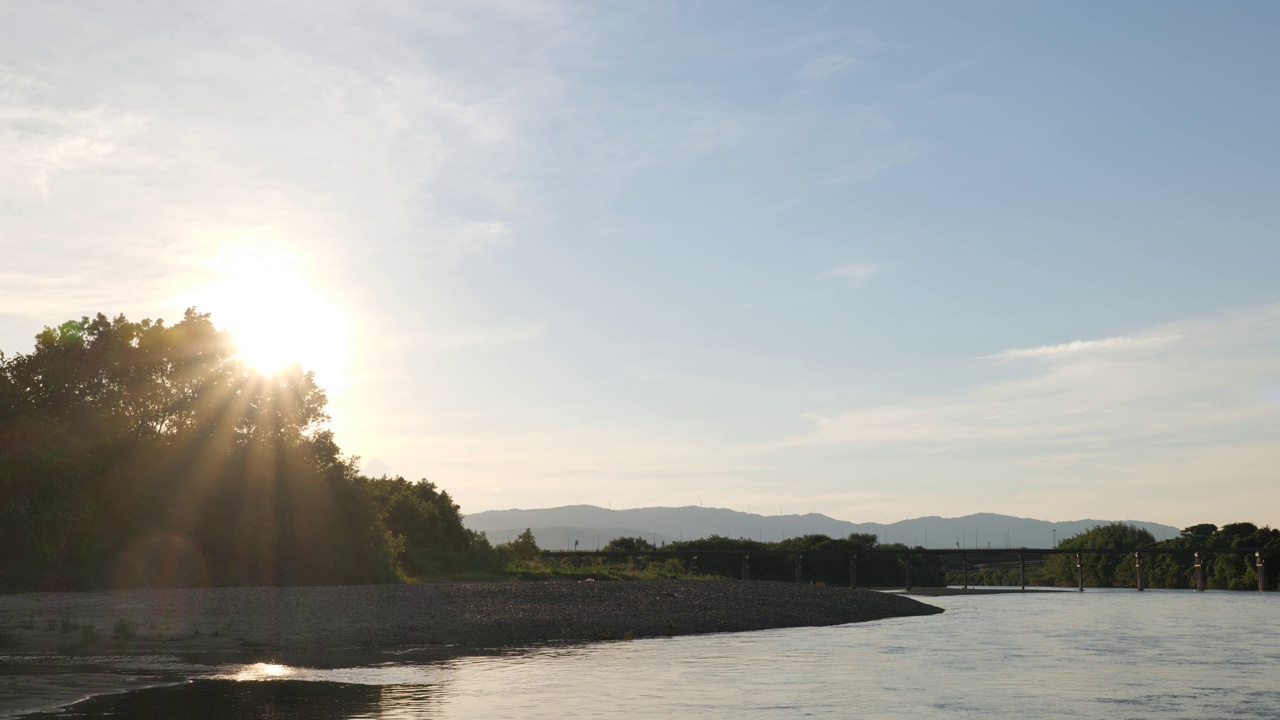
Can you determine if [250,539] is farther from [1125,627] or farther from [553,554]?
[553,554]

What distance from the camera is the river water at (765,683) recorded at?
71.1 ft

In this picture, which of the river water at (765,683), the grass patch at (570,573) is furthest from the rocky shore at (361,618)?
the grass patch at (570,573)

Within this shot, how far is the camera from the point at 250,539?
52000mm

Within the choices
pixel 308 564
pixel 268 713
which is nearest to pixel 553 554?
pixel 308 564

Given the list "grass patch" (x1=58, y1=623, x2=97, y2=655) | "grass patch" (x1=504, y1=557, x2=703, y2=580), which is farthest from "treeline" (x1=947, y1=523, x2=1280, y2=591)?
"grass patch" (x1=58, y1=623, x2=97, y2=655)

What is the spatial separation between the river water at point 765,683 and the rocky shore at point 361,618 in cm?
311

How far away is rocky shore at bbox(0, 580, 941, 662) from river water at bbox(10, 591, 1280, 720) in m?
3.11

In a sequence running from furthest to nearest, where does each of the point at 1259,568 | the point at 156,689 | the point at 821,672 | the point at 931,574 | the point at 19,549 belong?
the point at 931,574 < the point at 1259,568 < the point at 19,549 < the point at 821,672 < the point at 156,689

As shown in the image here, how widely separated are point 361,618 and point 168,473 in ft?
58.9

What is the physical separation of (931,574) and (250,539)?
450 ft

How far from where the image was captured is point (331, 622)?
37156mm

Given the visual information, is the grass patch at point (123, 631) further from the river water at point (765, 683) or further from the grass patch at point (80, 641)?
the river water at point (765, 683)

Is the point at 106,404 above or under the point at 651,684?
above

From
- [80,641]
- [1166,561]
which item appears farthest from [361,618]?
[1166,561]
